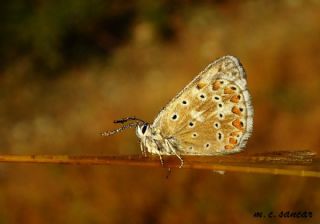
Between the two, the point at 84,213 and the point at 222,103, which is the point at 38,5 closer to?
the point at 84,213

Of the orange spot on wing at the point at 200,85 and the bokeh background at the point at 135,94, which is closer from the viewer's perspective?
the orange spot on wing at the point at 200,85

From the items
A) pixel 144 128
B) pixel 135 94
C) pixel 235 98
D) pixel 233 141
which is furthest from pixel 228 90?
pixel 135 94

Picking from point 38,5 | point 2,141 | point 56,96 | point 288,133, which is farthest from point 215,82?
point 38,5

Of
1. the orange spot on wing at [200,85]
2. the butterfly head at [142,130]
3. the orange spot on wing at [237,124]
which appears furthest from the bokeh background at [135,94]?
the butterfly head at [142,130]

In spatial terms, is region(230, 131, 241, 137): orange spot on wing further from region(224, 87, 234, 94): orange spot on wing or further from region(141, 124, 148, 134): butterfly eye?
region(141, 124, 148, 134): butterfly eye

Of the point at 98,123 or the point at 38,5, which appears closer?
the point at 98,123

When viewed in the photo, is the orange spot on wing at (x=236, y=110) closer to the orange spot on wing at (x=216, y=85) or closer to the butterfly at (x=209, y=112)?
the butterfly at (x=209, y=112)

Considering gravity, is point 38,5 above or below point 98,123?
above
